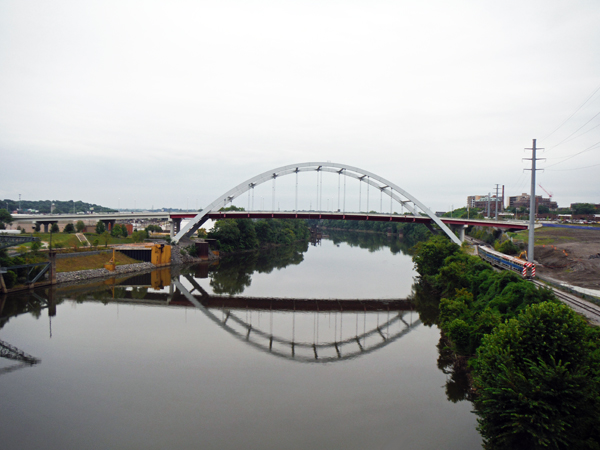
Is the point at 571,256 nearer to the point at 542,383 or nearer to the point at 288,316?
the point at 288,316

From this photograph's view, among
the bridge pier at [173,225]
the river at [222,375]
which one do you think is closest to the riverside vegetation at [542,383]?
the river at [222,375]

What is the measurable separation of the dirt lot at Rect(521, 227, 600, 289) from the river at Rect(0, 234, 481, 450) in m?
6.48

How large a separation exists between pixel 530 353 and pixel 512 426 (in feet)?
4.64

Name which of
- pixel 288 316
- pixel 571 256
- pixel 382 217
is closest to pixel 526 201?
pixel 382 217

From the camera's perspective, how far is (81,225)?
1517 inches

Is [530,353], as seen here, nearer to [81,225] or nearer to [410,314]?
[410,314]

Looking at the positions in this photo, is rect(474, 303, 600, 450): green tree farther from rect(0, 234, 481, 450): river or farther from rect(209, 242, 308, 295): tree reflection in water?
rect(209, 242, 308, 295): tree reflection in water

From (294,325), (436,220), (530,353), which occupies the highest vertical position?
(436,220)

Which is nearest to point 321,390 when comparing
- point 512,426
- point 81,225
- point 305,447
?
point 305,447

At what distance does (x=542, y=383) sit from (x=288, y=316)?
13.6m

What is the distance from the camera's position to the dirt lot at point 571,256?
17188 mm

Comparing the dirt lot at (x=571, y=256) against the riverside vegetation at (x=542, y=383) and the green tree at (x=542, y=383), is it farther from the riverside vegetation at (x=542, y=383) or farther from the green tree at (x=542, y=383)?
the green tree at (x=542, y=383)

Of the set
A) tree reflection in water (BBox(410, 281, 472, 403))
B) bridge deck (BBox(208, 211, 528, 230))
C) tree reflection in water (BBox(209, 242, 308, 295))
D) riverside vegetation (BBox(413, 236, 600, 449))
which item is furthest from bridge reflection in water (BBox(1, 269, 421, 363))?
bridge deck (BBox(208, 211, 528, 230))

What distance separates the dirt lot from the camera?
17.2m
